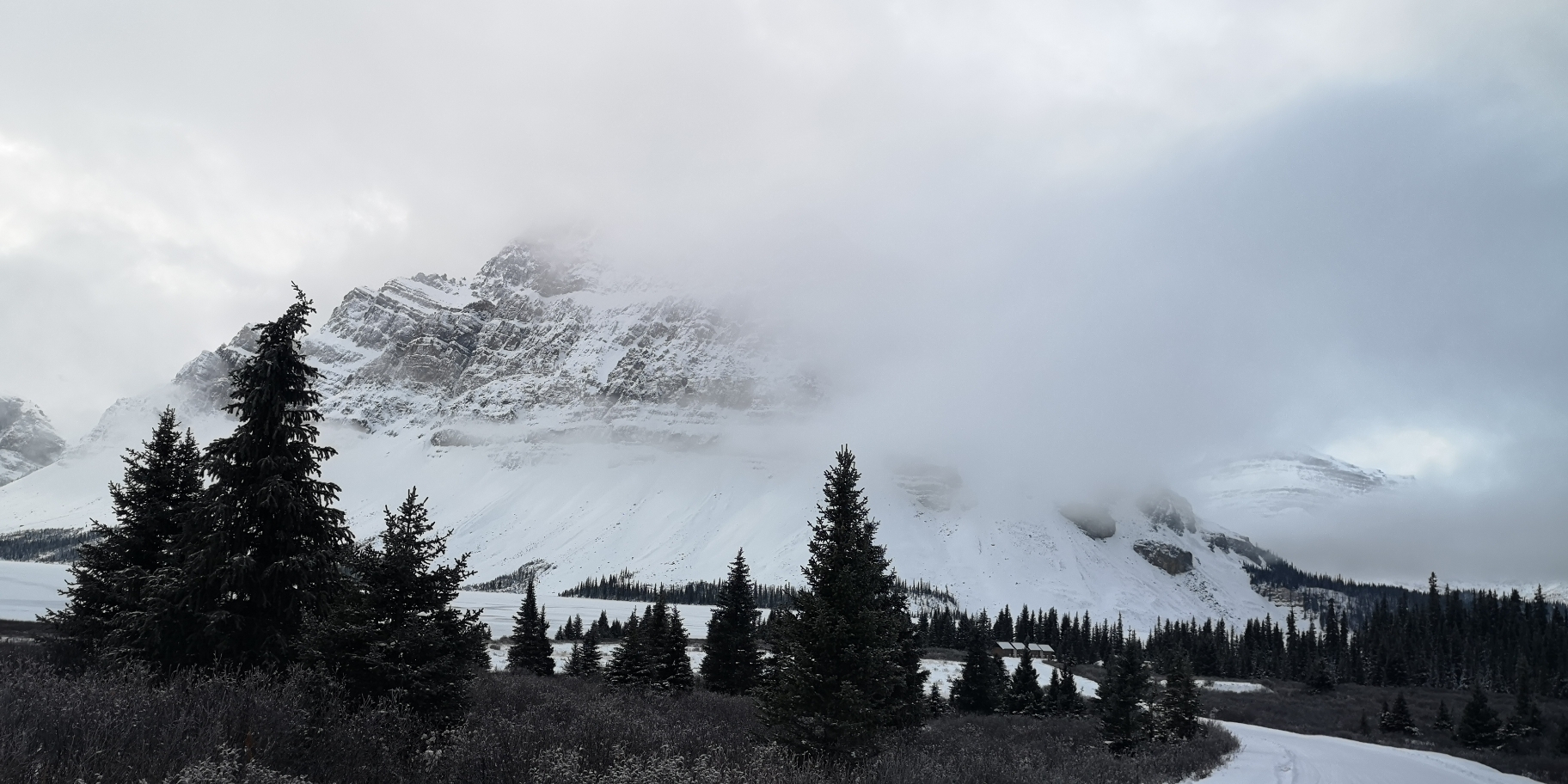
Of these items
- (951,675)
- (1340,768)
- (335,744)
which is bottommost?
(951,675)

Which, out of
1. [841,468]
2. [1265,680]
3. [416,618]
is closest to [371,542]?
[416,618]

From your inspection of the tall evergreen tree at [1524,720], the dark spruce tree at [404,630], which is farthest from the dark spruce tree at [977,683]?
the dark spruce tree at [404,630]

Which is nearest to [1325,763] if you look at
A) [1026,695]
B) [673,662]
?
[673,662]

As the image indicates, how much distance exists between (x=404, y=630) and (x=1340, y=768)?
27.4 meters

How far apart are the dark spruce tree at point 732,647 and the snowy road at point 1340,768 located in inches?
802

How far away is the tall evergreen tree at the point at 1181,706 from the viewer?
111ft

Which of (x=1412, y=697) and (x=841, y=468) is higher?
(x=841, y=468)

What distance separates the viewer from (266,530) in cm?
1419

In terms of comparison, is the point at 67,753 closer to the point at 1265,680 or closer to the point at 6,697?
the point at 6,697

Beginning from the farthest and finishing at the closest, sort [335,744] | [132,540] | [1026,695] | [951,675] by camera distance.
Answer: [951,675]
[1026,695]
[132,540]
[335,744]

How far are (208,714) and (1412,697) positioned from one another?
106 m

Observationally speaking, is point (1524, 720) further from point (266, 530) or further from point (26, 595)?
point (26, 595)

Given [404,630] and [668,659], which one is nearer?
[404,630]

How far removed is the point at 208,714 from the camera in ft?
25.0
